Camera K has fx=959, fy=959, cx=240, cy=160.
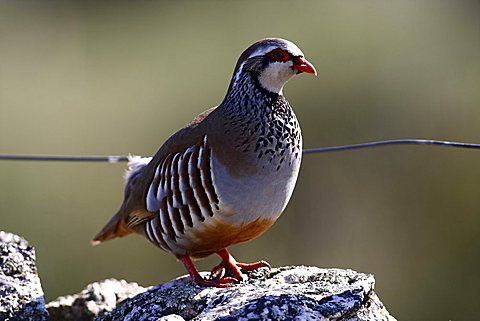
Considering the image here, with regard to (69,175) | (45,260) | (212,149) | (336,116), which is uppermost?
(212,149)

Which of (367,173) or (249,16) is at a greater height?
(249,16)

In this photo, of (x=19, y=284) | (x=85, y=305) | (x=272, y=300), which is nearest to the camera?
(x=272, y=300)

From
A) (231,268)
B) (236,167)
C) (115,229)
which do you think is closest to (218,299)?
(231,268)

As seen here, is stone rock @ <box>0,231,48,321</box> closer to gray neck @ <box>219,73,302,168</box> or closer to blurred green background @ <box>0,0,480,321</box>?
gray neck @ <box>219,73,302,168</box>

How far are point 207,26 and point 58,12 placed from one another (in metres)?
2.91

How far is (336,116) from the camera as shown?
7.23 meters

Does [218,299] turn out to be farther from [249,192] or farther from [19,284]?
[19,284]

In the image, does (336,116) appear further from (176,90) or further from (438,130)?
(176,90)

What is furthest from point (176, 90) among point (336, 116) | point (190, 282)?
point (190, 282)

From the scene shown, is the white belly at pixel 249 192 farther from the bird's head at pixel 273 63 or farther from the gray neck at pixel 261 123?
the bird's head at pixel 273 63

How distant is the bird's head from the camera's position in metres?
3.46

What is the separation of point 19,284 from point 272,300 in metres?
0.96

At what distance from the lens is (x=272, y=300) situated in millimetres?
2715

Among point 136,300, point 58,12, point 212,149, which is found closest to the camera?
point 136,300
